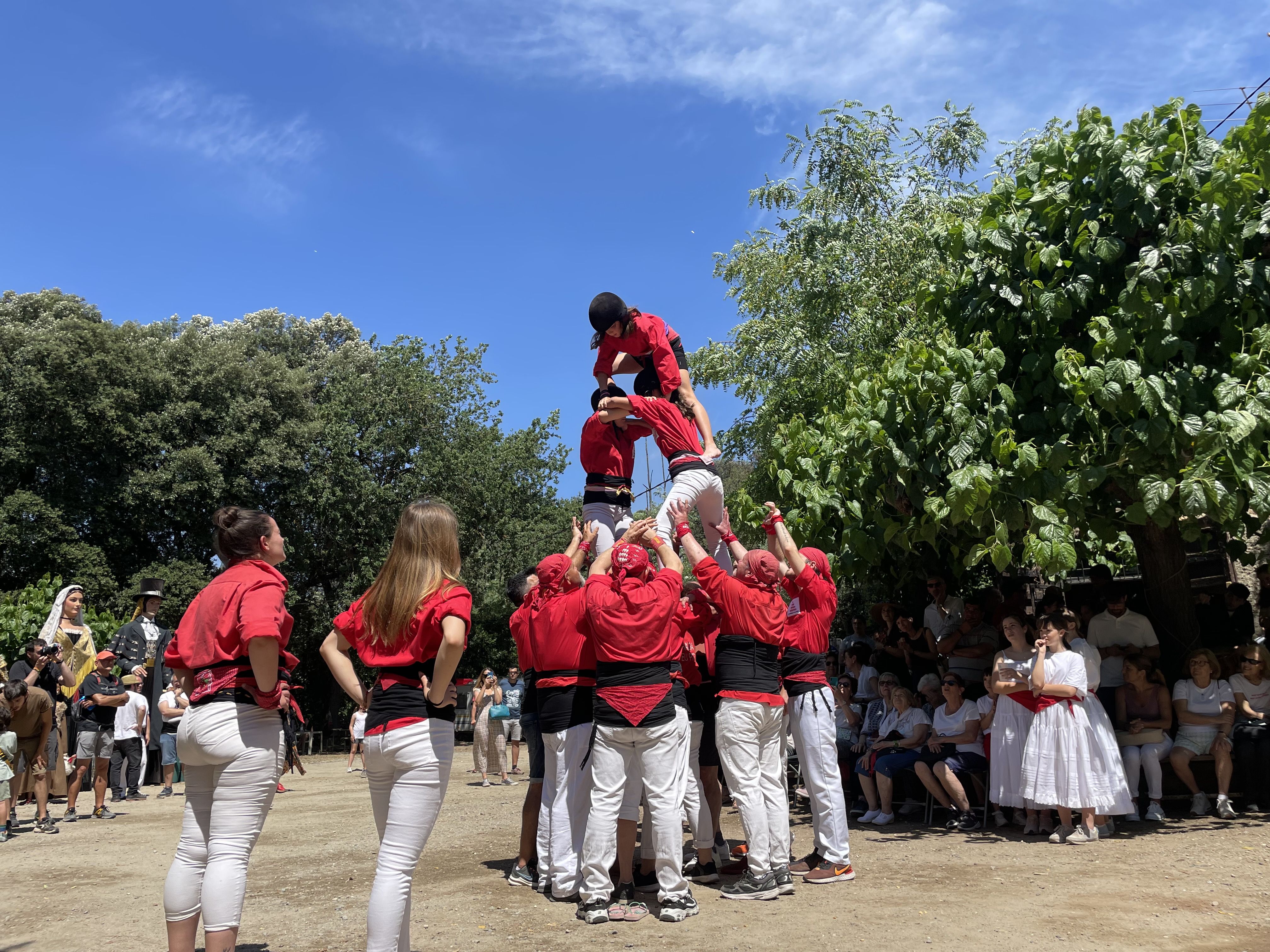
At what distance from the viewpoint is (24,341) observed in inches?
953

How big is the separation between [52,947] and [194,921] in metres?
1.84

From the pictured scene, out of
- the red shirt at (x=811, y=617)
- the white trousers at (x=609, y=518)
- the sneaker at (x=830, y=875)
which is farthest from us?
the white trousers at (x=609, y=518)

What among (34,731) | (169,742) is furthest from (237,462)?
(34,731)

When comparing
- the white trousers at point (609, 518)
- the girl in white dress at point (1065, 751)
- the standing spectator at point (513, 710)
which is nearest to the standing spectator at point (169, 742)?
the standing spectator at point (513, 710)

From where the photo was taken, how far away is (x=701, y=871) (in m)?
6.81

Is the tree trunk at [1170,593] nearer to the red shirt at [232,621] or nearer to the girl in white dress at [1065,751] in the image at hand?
the girl in white dress at [1065,751]

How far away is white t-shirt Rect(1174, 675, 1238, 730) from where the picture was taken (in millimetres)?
8273

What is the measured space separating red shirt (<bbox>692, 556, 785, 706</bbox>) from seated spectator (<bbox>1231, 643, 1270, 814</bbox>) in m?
4.74

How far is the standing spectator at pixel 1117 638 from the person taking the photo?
8.80 meters

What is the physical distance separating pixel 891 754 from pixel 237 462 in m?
21.1

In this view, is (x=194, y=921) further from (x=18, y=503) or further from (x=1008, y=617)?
(x=18, y=503)

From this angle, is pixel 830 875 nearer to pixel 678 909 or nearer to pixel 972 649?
pixel 678 909

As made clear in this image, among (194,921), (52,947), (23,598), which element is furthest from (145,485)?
(194,921)

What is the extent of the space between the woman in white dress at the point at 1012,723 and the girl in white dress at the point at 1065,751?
0.15m
